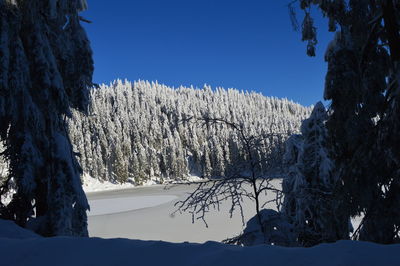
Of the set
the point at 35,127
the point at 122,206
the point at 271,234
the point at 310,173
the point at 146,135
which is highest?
the point at 146,135

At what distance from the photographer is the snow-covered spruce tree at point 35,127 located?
5.53 meters

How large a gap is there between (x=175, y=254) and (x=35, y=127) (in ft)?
15.2

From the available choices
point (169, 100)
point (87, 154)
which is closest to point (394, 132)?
point (87, 154)

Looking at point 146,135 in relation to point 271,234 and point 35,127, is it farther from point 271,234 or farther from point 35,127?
point 271,234

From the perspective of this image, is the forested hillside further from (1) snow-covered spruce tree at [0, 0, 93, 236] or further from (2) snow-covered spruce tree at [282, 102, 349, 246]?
(1) snow-covered spruce tree at [0, 0, 93, 236]

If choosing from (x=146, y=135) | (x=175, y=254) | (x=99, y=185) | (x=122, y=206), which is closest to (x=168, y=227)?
(x=122, y=206)

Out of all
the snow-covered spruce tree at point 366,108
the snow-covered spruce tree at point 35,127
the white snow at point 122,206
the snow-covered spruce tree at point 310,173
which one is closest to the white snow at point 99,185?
the white snow at point 122,206

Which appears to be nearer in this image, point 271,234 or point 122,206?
point 271,234

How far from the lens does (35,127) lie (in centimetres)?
579

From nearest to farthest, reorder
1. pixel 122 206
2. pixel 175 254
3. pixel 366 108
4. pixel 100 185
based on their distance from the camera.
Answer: pixel 175 254 < pixel 366 108 < pixel 122 206 < pixel 100 185

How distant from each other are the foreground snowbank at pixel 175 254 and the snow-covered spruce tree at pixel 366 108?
2.40 meters

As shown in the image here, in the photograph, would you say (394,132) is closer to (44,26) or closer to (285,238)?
(285,238)

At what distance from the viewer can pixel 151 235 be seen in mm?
15961

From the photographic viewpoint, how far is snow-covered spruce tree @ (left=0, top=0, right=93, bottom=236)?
5.53m
